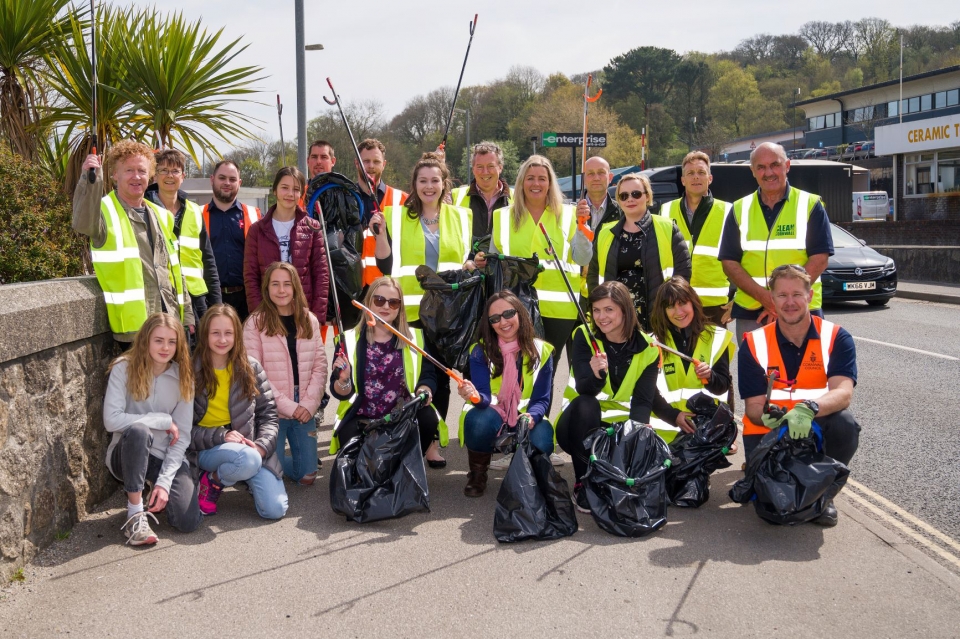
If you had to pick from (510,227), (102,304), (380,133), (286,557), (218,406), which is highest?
(380,133)

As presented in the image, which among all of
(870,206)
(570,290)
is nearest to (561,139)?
(570,290)

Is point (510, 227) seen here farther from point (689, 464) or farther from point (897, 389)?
point (897, 389)

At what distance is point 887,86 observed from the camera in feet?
166

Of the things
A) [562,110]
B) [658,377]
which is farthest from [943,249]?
[562,110]

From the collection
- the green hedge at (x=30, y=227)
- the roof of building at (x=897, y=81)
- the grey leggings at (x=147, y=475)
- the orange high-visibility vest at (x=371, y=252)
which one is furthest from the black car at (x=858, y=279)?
the roof of building at (x=897, y=81)

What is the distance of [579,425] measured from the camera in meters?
4.91

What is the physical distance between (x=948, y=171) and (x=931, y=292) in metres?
21.2

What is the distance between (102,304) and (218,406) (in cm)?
83

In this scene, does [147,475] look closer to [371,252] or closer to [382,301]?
[382,301]

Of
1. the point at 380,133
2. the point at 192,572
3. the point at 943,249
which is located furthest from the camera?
the point at 380,133

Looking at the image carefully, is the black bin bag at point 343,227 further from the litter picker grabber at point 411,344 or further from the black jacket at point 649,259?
the black jacket at point 649,259

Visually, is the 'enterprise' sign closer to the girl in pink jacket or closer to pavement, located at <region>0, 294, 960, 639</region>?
the girl in pink jacket

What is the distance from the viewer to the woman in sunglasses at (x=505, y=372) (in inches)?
199

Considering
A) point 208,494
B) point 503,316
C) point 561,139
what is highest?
point 561,139
